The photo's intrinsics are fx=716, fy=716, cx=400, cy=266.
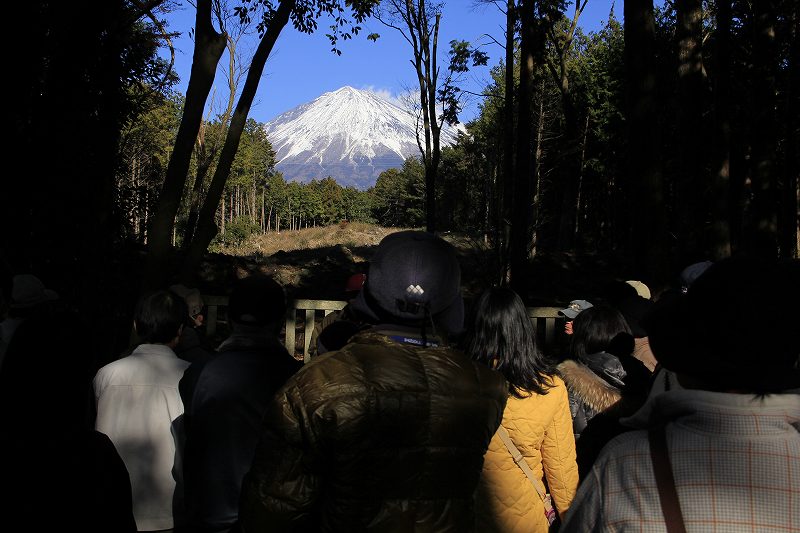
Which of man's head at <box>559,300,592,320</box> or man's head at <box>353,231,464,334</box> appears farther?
man's head at <box>559,300,592,320</box>

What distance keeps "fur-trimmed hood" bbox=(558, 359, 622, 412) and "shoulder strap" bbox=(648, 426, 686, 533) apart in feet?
7.17

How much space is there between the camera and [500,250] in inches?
747

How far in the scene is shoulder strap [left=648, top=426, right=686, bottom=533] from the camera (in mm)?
1668

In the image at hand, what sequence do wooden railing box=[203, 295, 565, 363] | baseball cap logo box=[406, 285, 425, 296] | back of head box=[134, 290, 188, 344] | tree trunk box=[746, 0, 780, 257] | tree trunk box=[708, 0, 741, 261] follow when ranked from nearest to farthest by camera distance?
baseball cap logo box=[406, 285, 425, 296] < back of head box=[134, 290, 188, 344] < wooden railing box=[203, 295, 565, 363] < tree trunk box=[708, 0, 741, 261] < tree trunk box=[746, 0, 780, 257]

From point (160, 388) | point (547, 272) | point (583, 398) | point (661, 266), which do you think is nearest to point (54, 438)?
point (160, 388)

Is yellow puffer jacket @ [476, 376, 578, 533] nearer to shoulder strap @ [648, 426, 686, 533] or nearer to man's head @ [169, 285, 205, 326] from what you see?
shoulder strap @ [648, 426, 686, 533]

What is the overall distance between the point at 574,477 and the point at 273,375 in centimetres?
145

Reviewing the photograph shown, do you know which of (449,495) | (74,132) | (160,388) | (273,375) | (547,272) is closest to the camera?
(449,495)

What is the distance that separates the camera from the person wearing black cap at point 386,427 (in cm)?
196

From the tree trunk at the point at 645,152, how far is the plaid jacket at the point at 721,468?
285 inches

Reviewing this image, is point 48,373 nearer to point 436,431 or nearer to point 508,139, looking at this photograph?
point 436,431

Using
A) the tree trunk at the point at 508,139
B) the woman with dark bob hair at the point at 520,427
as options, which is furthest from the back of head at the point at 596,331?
the tree trunk at the point at 508,139

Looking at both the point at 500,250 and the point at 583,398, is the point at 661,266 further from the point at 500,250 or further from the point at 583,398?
the point at 500,250

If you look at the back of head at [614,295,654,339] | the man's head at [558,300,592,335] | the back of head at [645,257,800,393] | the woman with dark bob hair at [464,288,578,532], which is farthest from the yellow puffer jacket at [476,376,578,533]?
the man's head at [558,300,592,335]
